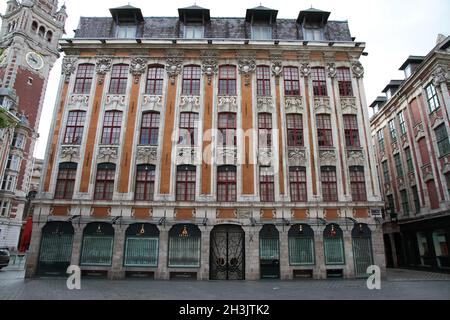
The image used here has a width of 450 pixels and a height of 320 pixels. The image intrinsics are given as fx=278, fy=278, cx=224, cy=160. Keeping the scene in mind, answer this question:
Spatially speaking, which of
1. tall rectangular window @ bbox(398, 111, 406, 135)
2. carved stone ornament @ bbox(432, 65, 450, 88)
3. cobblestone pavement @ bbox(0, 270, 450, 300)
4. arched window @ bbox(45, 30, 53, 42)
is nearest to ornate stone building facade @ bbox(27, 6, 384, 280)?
cobblestone pavement @ bbox(0, 270, 450, 300)

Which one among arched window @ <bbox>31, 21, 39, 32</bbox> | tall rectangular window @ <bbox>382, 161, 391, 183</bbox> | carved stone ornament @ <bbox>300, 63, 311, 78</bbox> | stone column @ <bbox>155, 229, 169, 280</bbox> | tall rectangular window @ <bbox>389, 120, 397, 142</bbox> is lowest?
stone column @ <bbox>155, 229, 169, 280</bbox>

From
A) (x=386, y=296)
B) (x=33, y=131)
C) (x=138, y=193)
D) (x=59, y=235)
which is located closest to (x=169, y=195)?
(x=138, y=193)

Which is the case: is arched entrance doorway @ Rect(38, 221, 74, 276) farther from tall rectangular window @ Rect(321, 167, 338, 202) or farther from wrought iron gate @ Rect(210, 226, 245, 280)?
tall rectangular window @ Rect(321, 167, 338, 202)

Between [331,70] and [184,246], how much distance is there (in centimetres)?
1593

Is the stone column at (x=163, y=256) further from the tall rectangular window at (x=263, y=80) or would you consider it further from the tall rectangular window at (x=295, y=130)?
the tall rectangular window at (x=263, y=80)

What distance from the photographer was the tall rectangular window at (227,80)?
65.1 ft

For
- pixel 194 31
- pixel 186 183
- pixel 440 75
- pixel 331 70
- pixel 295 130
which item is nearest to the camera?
pixel 186 183

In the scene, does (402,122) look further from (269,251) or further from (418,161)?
(269,251)

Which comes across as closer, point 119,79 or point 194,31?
→ point 119,79

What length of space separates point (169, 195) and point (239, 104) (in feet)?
25.6

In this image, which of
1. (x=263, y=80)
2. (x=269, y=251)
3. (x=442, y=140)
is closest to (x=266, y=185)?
(x=269, y=251)

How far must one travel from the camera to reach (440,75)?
68.9ft

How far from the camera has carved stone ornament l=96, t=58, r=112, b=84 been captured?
783 inches

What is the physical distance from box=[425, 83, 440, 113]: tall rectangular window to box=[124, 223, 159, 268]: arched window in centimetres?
2285
